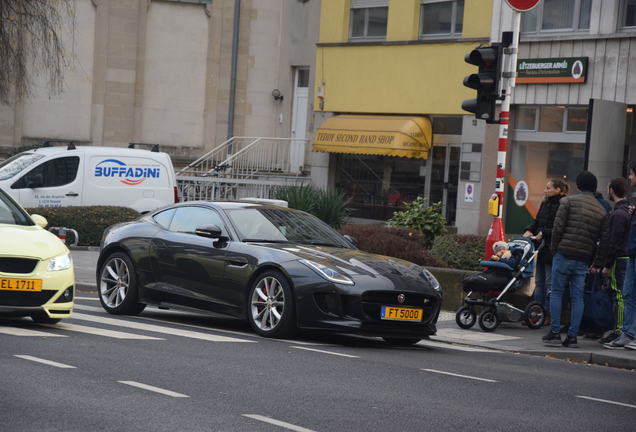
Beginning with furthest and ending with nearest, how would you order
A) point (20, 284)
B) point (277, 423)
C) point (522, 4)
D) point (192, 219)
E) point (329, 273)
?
point (522, 4)
point (192, 219)
point (329, 273)
point (20, 284)
point (277, 423)

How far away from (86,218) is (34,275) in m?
11.7

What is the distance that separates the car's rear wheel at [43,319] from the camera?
37.6 ft

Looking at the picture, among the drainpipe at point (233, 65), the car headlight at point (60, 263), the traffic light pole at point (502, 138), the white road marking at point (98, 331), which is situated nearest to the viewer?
the white road marking at point (98, 331)

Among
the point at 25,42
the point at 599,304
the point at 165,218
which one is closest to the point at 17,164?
the point at 25,42

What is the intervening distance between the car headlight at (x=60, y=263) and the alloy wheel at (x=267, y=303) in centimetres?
190

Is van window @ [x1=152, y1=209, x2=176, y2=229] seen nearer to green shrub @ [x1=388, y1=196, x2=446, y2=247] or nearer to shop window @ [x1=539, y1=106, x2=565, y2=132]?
green shrub @ [x1=388, y1=196, x2=446, y2=247]

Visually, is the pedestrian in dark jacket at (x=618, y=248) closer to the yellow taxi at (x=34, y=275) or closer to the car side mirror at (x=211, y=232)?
the car side mirror at (x=211, y=232)

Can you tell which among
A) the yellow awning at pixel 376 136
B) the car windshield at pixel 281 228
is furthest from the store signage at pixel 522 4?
the yellow awning at pixel 376 136

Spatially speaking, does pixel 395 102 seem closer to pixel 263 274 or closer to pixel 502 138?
pixel 502 138

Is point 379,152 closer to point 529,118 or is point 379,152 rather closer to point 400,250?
point 529,118

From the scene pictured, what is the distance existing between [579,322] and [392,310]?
96.2 inches

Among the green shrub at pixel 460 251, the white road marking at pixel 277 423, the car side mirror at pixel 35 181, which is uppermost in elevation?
the car side mirror at pixel 35 181

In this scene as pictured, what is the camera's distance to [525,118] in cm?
2597

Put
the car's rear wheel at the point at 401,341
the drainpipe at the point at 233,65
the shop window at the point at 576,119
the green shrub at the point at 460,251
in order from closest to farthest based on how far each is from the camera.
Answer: the car's rear wheel at the point at 401,341, the green shrub at the point at 460,251, the shop window at the point at 576,119, the drainpipe at the point at 233,65
